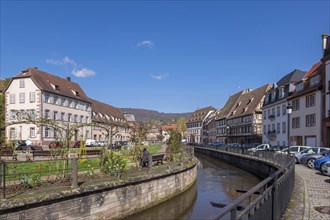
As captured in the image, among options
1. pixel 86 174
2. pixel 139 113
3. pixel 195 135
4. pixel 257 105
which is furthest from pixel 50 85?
pixel 139 113

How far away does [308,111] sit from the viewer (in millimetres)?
42781

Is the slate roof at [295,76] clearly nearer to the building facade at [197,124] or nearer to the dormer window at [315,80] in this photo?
the dormer window at [315,80]

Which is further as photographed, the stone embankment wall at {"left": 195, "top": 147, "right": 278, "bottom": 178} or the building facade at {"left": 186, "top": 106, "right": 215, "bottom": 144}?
the building facade at {"left": 186, "top": 106, "right": 215, "bottom": 144}

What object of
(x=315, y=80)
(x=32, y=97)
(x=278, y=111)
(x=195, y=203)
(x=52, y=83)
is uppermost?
(x=52, y=83)

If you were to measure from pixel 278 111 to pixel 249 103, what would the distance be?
20.6m

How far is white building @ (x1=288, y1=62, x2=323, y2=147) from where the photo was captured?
132ft

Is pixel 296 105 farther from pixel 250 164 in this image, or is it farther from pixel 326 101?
pixel 250 164

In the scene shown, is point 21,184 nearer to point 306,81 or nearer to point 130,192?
point 130,192

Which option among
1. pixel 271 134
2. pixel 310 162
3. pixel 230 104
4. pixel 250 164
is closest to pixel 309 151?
pixel 310 162

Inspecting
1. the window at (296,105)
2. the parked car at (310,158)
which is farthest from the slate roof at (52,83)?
the parked car at (310,158)

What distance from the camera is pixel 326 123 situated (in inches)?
1499

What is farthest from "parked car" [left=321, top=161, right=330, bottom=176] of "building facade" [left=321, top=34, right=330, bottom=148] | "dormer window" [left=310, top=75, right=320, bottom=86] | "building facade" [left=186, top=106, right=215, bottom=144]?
"building facade" [left=186, top=106, right=215, bottom=144]

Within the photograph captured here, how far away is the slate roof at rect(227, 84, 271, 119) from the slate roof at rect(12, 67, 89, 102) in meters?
33.6

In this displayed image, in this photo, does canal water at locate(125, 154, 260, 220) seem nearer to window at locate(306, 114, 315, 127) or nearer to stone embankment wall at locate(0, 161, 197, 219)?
stone embankment wall at locate(0, 161, 197, 219)
